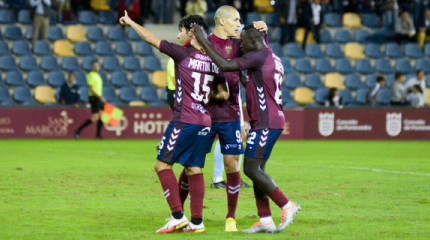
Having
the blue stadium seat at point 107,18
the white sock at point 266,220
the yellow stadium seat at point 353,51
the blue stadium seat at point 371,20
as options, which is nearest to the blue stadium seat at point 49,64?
the blue stadium seat at point 107,18

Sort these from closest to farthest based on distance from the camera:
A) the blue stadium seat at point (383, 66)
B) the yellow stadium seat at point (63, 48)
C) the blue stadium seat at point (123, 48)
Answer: the yellow stadium seat at point (63, 48)
the blue stadium seat at point (123, 48)
the blue stadium seat at point (383, 66)

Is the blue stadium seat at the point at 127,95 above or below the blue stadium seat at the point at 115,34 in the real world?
below

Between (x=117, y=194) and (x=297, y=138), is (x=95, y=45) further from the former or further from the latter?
(x=117, y=194)

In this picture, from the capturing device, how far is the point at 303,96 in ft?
88.7

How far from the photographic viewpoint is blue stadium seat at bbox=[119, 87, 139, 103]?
83.2 feet

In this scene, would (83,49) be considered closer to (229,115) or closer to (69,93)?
(69,93)

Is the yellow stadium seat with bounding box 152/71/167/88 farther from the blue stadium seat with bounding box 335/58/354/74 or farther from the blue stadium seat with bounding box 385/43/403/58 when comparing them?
the blue stadium seat with bounding box 385/43/403/58

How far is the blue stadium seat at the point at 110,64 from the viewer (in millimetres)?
26000

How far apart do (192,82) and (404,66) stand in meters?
22.7

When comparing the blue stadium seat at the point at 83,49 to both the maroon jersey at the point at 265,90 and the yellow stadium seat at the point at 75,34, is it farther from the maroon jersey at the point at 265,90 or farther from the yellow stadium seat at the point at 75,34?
the maroon jersey at the point at 265,90

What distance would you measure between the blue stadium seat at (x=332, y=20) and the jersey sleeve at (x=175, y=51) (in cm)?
2303

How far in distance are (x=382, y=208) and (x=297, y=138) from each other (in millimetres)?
15464

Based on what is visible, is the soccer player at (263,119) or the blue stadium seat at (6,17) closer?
the soccer player at (263,119)

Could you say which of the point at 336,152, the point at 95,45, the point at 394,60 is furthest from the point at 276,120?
the point at 394,60
